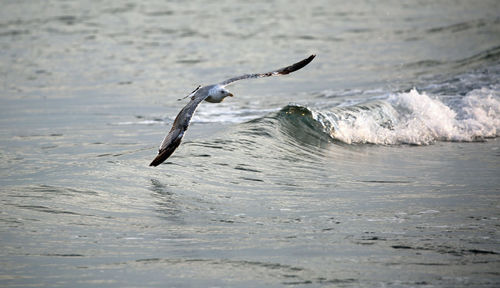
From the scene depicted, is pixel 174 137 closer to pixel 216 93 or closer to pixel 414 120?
pixel 216 93

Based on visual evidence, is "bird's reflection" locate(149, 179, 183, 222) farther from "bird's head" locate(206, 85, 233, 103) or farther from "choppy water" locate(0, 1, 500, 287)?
"bird's head" locate(206, 85, 233, 103)

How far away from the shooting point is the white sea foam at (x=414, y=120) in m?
13.1

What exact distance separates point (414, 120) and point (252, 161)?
449 centimetres

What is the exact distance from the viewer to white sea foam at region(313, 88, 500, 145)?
1314cm

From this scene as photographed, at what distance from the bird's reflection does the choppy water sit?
0.03 metres

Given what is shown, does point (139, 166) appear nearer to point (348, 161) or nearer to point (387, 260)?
point (348, 161)

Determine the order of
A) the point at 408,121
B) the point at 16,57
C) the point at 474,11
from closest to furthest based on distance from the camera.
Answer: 1. the point at 408,121
2. the point at 16,57
3. the point at 474,11

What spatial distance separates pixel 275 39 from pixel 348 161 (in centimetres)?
1439

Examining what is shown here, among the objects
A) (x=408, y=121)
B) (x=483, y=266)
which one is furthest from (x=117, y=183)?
(x=408, y=121)

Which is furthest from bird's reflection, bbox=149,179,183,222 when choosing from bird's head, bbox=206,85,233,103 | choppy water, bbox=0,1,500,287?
bird's head, bbox=206,85,233,103

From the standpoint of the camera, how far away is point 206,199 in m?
8.43

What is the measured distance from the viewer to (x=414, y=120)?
45.6 ft

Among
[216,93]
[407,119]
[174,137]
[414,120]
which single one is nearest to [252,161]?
[216,93]

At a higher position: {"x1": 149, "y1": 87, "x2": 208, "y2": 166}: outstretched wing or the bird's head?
the bird's head
